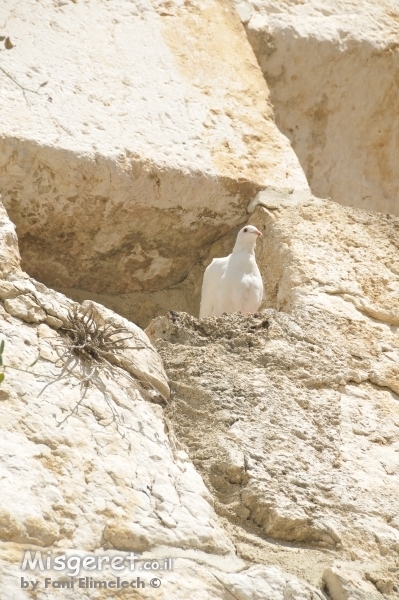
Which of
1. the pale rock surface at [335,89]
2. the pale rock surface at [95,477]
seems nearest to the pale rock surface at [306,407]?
the pale rock surface at [95,477]

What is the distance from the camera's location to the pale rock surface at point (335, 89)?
21.1ft

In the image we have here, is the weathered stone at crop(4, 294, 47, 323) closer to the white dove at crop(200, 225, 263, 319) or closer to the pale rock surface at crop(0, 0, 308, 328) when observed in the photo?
the pale rock surface at crop(0, 0, 308, 328)

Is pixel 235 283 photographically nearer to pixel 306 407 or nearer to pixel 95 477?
pixel 306 407

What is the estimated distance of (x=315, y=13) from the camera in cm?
658

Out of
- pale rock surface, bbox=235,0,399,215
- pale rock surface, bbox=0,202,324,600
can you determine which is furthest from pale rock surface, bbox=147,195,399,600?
pale rock surface, bbox=235,0,399,215

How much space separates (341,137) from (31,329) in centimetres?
338

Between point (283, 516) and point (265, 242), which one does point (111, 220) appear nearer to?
point (265, 242)

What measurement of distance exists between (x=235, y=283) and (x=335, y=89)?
5.73 feet

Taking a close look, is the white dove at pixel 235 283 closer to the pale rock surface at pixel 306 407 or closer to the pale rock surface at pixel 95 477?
the pale rock surface at pixel 306 407

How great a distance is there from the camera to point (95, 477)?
3.21m

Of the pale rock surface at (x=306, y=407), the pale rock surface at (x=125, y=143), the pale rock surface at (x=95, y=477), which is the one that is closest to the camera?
the pale rock surface at (x=95, y=477)

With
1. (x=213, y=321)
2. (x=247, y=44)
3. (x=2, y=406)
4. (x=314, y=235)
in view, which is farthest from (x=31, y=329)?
(x=247, y=44)

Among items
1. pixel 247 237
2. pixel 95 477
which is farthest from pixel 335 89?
pixel 95 477

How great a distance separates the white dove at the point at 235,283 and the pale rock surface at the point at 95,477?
1.67 meters
